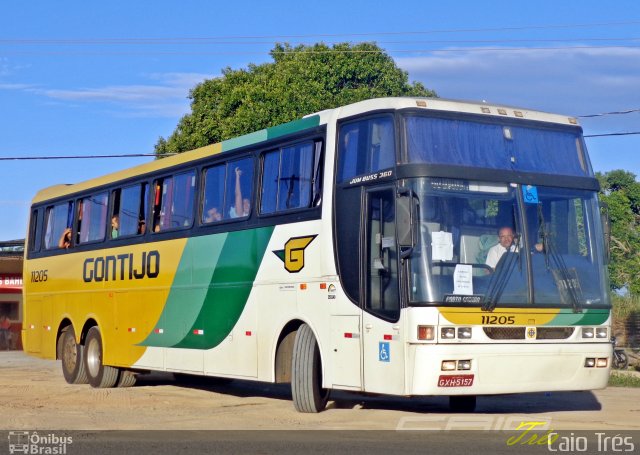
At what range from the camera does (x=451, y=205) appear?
40.7 ft

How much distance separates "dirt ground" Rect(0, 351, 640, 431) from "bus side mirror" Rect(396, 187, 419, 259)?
6.75ft

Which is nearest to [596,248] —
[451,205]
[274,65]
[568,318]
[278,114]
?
[568,318]

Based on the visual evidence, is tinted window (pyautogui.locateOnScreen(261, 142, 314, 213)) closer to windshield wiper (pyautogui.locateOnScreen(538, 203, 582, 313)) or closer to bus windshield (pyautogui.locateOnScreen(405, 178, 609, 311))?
bus windshield (pyautogui.locateOnScreen(405, 178, 609, 311))

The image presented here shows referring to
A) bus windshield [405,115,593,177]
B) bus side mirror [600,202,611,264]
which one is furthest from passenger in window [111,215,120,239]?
bus side mirror [600,202,611,264]

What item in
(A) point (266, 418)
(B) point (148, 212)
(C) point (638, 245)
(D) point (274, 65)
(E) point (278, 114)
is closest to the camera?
(A) point (266, 418)

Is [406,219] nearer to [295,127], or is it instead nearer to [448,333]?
[448,333]

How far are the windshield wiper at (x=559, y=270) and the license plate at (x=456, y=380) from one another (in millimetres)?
1605

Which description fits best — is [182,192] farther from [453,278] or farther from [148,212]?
[453,278]

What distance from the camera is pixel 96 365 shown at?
20.6 metres

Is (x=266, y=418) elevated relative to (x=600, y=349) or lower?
lower

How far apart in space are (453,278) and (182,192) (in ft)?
21.9

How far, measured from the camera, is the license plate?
474 inches

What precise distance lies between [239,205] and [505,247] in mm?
4677

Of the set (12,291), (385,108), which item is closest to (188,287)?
(385,108)
